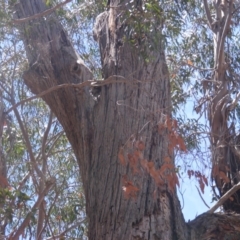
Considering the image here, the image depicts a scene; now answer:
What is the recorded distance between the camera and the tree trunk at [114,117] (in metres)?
4.39

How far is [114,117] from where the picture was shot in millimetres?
4887

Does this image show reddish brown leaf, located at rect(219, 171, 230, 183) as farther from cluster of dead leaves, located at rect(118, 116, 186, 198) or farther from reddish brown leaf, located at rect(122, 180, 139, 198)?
reddish brown leaf, located at rect(122, 180, 139, 198)

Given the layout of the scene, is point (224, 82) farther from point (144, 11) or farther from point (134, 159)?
point (134, 159)

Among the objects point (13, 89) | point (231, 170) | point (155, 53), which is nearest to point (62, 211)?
point (13, 89)

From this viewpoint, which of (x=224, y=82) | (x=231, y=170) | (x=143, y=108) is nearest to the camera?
(x=143, y=108)

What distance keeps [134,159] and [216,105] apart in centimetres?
266

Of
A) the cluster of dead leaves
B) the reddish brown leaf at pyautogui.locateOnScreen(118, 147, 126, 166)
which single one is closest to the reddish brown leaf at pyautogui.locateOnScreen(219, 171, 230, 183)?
the cluster of dead leaves

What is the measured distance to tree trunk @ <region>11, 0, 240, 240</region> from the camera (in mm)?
4395

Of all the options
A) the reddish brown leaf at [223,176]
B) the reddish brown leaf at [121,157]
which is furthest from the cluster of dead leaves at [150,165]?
the reddish brown leaf at [223,176]

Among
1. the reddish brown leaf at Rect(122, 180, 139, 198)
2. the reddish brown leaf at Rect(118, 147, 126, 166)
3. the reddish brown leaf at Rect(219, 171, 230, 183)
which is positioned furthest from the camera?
the reddish brown leaf at Rect(219, 171, 230, 183)

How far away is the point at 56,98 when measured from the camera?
17.4 ft

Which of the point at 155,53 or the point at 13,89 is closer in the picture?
the point at 155,53

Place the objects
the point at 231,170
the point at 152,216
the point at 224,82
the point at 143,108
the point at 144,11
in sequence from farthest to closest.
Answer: the point at 224,82 → the point at 231,170 → the point at 144,11 → the point at 143,108 → the point at 152,216

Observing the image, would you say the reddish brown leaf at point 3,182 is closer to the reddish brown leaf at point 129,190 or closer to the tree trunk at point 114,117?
the tree trunk at point 114,117
